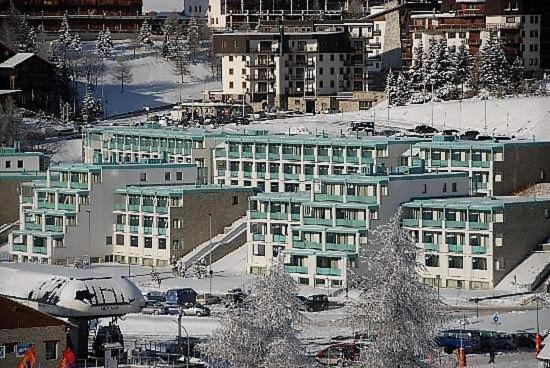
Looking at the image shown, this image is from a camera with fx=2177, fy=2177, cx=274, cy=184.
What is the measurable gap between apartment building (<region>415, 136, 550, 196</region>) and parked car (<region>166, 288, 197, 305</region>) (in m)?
9.79

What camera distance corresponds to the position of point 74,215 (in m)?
46.7

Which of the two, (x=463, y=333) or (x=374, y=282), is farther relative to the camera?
(x=463, y=333)

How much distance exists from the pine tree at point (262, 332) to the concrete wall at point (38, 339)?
6.45ft

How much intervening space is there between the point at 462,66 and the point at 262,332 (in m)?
38.5

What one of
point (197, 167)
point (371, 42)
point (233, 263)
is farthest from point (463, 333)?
point (371, 42)

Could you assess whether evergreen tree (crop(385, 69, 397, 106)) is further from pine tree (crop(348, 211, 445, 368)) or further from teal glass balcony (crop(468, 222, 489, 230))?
pine tree (crop(348, 211, 445, 368))

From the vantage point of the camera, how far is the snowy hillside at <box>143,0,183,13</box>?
95125 millimetres

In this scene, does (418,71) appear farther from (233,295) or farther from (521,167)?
(233,295)

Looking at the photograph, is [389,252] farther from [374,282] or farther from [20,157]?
[20,157]

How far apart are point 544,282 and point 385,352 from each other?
1446 cm

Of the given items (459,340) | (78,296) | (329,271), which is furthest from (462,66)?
(78,296)

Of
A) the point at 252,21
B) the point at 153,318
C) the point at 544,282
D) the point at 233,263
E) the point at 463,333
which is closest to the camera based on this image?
the point at 463,333

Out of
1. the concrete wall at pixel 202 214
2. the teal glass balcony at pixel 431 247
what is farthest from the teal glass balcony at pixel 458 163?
the teal glass balcony at pixel 431 247

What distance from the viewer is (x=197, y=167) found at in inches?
1980
